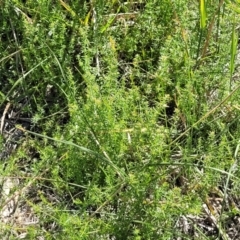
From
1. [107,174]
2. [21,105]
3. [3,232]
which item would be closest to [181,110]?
[107,174]

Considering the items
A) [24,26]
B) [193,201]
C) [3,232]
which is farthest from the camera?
[24,26]

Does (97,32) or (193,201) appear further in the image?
(97,32)

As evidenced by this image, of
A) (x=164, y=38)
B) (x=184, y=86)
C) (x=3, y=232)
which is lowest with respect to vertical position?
(x=3, y=232)

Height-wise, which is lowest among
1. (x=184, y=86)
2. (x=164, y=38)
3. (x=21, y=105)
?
(x=21, y=105)

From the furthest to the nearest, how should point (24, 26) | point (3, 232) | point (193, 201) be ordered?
point (24, 26) < point (3, 232) < point (193, 201)

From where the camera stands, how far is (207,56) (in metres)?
1.92

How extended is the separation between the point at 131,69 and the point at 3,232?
75 centimetres

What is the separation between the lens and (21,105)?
1.98 m

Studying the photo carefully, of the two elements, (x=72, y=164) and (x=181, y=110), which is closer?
(x=72, y=164)

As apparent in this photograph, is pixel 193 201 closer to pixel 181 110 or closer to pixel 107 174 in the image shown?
pixel 107 174

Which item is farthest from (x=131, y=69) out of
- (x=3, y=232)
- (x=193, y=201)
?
(x=3, y=232)

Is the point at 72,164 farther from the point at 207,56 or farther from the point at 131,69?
the point at 207,56

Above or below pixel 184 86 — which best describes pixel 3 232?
below

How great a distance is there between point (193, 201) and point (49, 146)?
0.51 metres
